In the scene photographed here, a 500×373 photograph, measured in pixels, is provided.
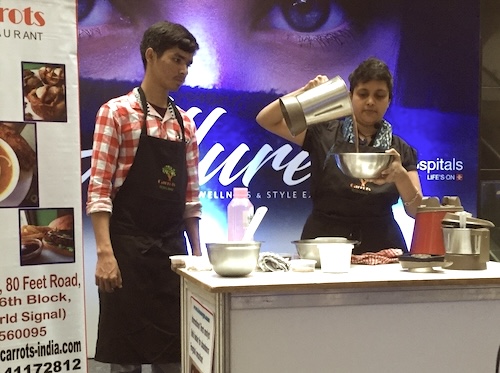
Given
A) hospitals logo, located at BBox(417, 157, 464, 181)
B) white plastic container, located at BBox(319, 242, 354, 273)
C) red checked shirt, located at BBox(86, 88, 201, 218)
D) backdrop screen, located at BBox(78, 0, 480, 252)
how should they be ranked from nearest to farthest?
1. white plastic container, located at BBox(319, 242, 354, 273)
2. red checked shirt, located at BBox(86, 88, 201, 218)
3. backdrop screen, located at BBox(78, 0, 480, 252)
4. hospitals logo, located at BBox(417, 157, 464, 181)

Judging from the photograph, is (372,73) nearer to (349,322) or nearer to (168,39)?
(168,39)

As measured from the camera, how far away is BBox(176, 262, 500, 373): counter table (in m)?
1.82

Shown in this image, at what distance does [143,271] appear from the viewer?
8.36ft

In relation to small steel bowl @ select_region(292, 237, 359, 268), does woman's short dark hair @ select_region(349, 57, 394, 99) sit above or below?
above

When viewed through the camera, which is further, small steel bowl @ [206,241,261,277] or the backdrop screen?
the backdrop screen

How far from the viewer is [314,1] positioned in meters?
3.90

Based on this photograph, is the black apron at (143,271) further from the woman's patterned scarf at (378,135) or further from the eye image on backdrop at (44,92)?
the woman's patterned scarf at (378,135)

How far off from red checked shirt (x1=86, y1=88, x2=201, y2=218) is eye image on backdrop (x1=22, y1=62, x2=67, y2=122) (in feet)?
1.74

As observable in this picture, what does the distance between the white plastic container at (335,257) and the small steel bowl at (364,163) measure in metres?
0.36

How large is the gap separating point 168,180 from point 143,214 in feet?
0.57

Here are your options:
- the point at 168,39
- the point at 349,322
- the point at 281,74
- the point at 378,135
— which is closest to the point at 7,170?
the point at 168,39

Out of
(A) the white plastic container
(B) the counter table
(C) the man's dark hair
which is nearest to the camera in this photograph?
(B) the counter table

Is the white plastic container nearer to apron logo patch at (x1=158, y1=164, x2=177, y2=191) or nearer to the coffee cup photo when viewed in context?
apron logo patch at (x1=158, y1=164, x2=177, y2=191)

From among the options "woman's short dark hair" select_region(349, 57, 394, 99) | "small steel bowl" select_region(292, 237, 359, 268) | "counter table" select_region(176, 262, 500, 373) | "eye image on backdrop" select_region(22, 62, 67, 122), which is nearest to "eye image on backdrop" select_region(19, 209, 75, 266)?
"eye image on backdrop" select_region(22, 62, 67, 122)
